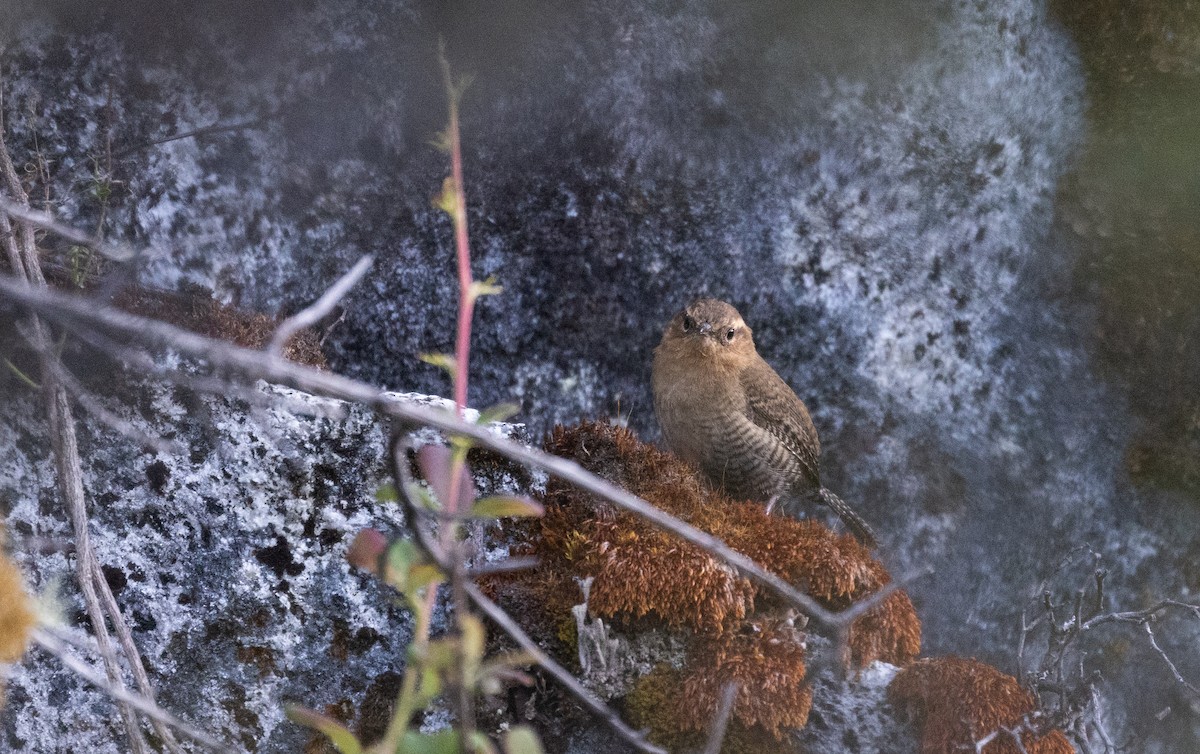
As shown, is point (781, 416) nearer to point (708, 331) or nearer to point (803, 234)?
point (708, 331)

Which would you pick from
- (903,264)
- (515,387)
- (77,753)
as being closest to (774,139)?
(903,264)

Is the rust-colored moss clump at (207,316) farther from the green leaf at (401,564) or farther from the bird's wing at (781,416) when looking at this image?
the green leaf at (401,564)

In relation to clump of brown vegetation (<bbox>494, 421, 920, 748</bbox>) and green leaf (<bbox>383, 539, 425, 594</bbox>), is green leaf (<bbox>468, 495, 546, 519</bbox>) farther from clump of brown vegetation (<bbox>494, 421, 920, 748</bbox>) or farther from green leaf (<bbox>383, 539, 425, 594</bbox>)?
clump of brown vegetation (<bbox>494, 421, 920, 748</bbox>)

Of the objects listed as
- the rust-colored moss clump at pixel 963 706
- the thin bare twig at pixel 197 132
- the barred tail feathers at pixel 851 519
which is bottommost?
the rust-colored moss clump at pixel 963 706

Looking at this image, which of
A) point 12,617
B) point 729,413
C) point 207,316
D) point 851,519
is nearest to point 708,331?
point 729,413

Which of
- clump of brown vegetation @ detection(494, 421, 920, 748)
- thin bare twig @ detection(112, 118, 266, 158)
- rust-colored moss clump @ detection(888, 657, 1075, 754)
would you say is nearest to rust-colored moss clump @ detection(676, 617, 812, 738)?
clump of brown vegetation @ detection(494, 421, 920, 748)

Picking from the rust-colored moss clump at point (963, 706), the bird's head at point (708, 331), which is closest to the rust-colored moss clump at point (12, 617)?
the rust-colored moss clump at point (963, 706)
